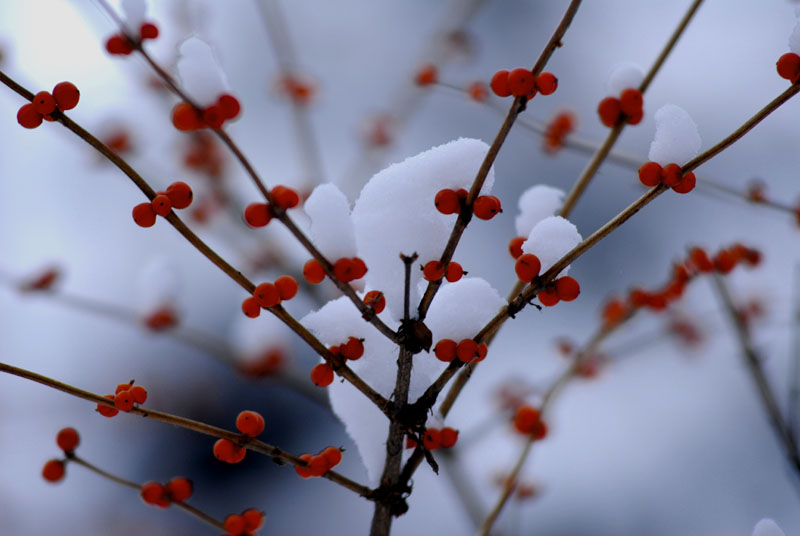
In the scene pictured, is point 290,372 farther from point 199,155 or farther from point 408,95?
point 408,95

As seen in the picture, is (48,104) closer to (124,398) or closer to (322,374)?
(124,398)

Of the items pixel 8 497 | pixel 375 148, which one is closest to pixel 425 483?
pixel 375 148

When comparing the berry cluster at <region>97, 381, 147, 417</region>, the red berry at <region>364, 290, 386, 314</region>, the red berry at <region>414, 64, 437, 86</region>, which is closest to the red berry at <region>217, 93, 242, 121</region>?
the red berry at <region>364, 290, 386, 314</region>

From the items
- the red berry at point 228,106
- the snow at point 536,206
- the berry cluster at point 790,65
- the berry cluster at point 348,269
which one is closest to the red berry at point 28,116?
the red berry at point 228,106

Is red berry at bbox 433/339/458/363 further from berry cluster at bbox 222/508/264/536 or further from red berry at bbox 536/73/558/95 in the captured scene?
berry cluster at bbox 222/508/264/536

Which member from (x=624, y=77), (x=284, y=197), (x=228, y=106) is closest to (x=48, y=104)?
(x=228, y=106)
